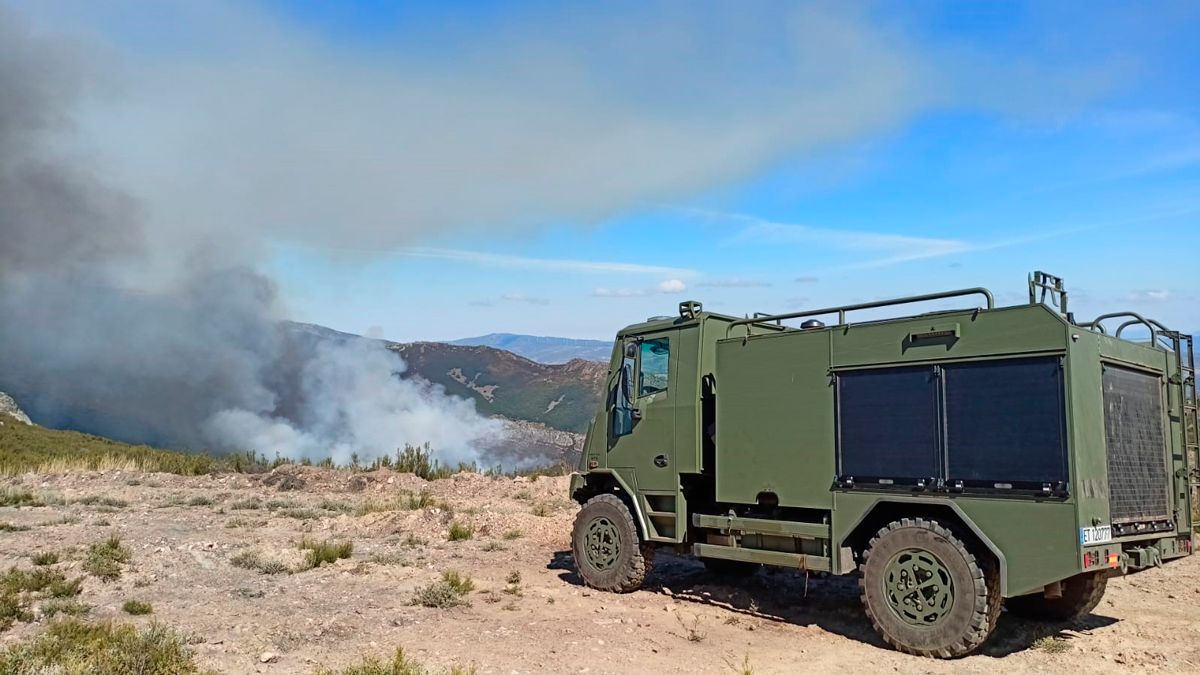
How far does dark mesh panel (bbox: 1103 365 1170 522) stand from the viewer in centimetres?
754

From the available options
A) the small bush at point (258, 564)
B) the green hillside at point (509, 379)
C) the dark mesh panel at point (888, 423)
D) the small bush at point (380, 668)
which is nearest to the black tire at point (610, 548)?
the dark mesh panel at point (888, 423)

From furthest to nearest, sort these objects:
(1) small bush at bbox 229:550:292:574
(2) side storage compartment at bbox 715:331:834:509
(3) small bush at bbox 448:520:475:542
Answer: (3) small bush at bbox 448:520:475:542 < (1) small bush at bbox 229:550:292:574 < (2) side storage compartment at bbox 715:331:834:509

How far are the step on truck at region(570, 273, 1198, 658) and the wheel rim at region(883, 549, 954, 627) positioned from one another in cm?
2

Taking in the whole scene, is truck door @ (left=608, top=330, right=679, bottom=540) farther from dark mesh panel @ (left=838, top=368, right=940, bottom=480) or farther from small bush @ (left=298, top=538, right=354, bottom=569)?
small bush @ (left=298, top=538, right=354, bottom=569)

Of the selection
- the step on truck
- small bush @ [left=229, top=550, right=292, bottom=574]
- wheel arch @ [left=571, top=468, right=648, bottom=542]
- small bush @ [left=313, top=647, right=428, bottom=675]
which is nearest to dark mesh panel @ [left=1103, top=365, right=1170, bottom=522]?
the step on truck

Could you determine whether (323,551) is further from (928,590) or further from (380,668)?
(928,590)

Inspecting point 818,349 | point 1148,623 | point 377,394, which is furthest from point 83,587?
point 377,394

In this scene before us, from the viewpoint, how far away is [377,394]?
7212 cm

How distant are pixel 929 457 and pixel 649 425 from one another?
3556mm

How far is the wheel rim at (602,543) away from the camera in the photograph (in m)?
10.6

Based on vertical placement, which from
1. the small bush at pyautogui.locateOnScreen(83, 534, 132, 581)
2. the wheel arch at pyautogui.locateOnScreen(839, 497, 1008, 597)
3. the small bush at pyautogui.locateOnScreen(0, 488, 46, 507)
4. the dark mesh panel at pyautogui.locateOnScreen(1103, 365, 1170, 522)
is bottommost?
the small bush at pyautogui.locateOnScreen(83, 534, 132, 581)

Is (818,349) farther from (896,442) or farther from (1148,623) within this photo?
(1148,623)

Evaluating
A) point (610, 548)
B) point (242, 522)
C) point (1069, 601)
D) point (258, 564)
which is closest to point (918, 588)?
point (1069, 601)

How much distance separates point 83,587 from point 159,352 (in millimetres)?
80053
